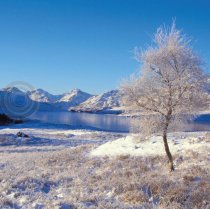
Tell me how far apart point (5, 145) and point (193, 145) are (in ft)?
90.4

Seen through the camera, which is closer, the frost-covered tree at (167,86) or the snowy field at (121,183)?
the snowy field at (121,183)

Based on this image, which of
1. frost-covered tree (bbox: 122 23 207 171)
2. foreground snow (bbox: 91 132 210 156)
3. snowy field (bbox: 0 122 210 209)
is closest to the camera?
snowy field (bbox: 0 122 210 209)

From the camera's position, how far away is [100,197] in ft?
45.6

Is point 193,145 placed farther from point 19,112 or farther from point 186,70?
point 19,112

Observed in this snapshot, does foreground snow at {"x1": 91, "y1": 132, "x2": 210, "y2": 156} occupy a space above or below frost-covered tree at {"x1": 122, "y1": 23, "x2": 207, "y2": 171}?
below

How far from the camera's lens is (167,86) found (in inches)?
790

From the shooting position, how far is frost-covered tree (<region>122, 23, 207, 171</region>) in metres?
19.8

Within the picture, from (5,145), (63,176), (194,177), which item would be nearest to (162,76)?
(194,177)

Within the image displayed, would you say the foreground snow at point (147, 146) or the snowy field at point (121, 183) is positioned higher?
the foreground snow at point (147, 146)

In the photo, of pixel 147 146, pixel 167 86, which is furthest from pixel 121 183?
pixel 147 146

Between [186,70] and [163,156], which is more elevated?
→ [186,70]

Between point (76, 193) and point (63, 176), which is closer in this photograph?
point (76, 193)

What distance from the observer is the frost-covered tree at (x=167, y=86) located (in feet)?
64.8

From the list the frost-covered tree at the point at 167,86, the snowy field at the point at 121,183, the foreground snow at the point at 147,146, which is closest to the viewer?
the snowy field at the point at 121,183
